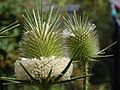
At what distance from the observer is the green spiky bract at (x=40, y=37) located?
144cm

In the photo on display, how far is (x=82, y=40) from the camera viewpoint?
1676 mm

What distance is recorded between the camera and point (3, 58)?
420 centimetres

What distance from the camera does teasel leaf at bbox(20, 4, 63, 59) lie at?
1439mm

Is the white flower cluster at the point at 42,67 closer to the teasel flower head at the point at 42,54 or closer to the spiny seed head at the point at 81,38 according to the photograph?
the teasel flower head at the point at 42,54

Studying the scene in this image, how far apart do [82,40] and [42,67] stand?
12.9 inches

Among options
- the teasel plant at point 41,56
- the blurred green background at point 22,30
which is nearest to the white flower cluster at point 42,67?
the teasel plant at point 41,56

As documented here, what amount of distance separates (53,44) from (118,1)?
4.87m

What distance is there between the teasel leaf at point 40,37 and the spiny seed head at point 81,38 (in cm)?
17

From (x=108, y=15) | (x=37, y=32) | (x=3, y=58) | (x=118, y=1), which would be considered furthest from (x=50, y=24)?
(x=108, y=15)

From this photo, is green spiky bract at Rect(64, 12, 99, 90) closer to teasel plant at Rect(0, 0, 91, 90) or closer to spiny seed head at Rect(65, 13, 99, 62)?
spiny seed head at Rect(65, 13, 99, 62)

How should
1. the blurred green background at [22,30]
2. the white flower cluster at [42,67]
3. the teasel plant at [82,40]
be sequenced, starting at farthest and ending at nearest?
the blurred green background at [22,30]
the teasel plant at [82,40]
the white flower cluster at [42,67]

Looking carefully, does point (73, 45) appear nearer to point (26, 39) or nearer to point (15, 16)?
point (26, 39)

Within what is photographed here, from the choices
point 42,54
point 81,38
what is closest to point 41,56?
point 42,54

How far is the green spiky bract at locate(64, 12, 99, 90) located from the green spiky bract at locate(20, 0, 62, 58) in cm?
17
